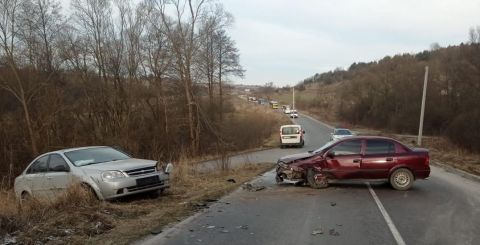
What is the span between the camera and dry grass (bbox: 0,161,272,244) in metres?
8.09

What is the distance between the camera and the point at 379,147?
51.5 feet

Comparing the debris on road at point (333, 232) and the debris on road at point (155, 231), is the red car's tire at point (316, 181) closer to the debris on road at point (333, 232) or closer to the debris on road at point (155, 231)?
the debris on road at point (333, 232)

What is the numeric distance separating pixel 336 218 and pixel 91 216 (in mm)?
4508

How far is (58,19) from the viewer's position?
4412cm

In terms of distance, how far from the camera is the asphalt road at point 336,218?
27.5 ft

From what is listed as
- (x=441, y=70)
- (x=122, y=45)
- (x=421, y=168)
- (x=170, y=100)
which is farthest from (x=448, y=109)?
(x=421, y=168)

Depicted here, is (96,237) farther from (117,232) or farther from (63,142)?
(63,142)

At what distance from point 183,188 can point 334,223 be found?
6176 mm

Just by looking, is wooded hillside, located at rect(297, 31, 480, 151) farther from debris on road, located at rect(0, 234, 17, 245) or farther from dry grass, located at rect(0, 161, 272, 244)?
debris on road, located at rect(0, 234, 17, 245)

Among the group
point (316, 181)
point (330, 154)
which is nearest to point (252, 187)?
point (316, 181)

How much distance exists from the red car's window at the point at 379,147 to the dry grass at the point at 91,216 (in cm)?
464

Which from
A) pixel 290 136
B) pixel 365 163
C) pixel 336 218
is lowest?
pixel 290 136

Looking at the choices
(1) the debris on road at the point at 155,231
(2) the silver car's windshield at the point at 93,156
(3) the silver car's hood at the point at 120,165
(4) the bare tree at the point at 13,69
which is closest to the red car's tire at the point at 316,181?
(3) the silver car's hood at the point at 120,165

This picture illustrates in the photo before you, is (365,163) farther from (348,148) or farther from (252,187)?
(252,187)
